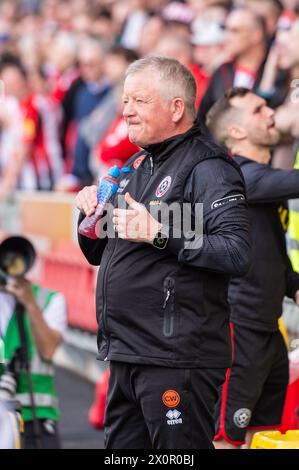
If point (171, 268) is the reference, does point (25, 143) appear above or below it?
above

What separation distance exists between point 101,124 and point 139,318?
256 inches

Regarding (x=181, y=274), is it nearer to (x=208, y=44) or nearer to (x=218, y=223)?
(x=218, y=223)

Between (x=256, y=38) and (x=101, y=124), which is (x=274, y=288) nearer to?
(x=256, y=38)

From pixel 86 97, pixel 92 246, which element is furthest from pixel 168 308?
pixel 86 97

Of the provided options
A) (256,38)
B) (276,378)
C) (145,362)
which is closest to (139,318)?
(145,362)

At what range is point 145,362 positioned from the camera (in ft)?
13.1

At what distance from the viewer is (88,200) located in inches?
161

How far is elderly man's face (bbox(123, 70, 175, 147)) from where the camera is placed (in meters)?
4.07

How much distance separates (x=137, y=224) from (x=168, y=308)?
0.36 m

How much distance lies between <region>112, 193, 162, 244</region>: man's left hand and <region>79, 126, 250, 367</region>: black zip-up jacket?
87 millimetres

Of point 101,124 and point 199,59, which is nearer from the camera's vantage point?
point 199,59

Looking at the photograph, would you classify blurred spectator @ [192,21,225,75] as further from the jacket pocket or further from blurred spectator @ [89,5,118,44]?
the jacket pocket

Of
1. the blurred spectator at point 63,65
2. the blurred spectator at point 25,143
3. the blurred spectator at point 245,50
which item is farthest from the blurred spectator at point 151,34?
the blurred spectator at point 245,50

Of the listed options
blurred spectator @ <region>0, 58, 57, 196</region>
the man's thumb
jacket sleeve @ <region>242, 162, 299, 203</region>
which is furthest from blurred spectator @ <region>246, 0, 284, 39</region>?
the man's thumb
